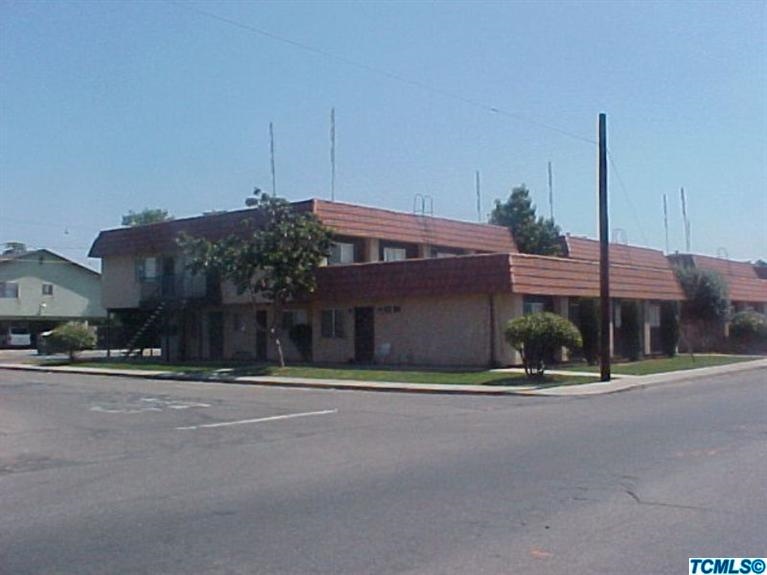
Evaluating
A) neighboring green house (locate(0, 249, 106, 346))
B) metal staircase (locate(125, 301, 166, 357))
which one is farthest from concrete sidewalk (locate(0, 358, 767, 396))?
neighboring green house (locate(0, 249, 106, 346))

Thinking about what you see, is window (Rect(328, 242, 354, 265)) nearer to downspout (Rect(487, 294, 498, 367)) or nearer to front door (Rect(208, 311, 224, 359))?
front door (Rect(208, 311, 224, 359))

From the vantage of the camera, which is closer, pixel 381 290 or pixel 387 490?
pixel 387 490

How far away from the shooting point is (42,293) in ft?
243

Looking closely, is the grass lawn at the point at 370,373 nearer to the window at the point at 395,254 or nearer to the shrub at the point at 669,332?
the window at the point at 395,254

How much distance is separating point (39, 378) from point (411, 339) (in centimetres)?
1380

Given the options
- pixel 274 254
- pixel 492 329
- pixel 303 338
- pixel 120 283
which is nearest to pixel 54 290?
pixel 120 283

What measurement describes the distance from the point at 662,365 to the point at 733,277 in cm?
2364

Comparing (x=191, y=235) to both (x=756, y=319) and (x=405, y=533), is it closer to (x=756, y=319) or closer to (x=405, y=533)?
(x=756, y=319)

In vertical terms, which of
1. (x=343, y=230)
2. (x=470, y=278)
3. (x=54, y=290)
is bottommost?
(x=470, y=278)

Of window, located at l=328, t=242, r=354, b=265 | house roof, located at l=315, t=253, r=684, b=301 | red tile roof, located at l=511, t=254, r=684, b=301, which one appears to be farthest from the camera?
window, located at l=328, t=242, r=354, b=265

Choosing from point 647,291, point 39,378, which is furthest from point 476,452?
point 647,291

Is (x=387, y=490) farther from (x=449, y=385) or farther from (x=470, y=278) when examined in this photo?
(x=470, y=278)

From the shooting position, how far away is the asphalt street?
8352 mm

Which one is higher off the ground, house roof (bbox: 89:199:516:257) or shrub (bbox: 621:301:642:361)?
house roof (bbox: 89:199:516:257)
